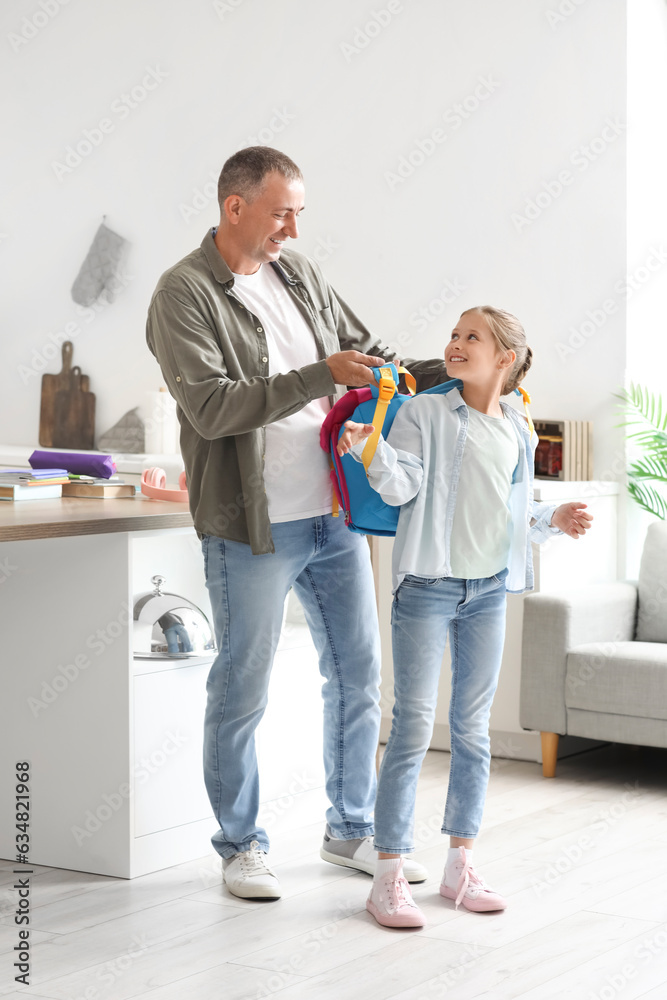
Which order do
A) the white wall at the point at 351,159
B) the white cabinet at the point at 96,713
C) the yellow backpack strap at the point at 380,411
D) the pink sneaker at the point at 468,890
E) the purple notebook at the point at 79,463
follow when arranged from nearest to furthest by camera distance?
the yellow backpack strap at the point at 380,411
the pink sneaker at the point at 468,890
the white cabinet at the point at 96,713
the purple notebook at the point at 79,463
the white wall at the point at 351,159

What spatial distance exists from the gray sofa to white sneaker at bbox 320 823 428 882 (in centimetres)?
104

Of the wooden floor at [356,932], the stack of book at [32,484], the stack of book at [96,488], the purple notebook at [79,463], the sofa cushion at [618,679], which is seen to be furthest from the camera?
the sofa cushion at [618,679]

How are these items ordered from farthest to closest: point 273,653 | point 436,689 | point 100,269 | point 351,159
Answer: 1. point 100,269
2. point 351,159
3. point 273,653
4. point 436,689

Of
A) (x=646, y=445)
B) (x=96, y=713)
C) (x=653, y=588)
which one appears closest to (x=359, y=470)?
(x=96, y=713)

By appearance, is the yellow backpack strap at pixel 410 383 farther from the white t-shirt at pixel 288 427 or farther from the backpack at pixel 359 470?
the white t-shirt at pixel 288 427

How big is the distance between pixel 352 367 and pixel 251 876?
3.48ft

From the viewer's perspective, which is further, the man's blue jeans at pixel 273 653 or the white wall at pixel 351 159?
the white wall at pixel 351 159

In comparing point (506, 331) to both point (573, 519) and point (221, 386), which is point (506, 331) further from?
point (221, 386)

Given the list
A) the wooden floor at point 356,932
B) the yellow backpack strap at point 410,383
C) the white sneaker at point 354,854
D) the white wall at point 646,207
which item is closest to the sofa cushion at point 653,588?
the white wall at point 646,207

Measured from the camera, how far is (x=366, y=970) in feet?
7.00

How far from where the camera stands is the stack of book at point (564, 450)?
414 cm

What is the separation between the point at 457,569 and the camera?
2352 mm

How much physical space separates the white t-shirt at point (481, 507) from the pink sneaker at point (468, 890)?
0.60m

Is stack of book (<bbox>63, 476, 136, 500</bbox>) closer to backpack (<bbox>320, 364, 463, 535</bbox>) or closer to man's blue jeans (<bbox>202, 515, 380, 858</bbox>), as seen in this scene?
man's blue jeans (<bbox>202, 515, 380, 858</bbox>)
